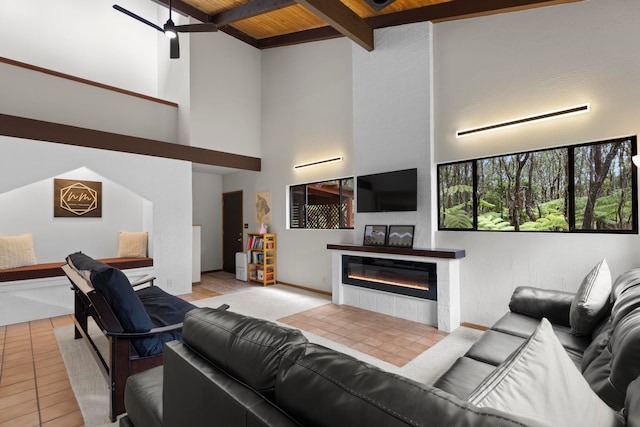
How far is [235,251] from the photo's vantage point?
7684mm

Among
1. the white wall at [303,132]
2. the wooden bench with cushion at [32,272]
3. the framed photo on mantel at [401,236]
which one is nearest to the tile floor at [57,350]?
the wooden bench with cushion at [32,272]

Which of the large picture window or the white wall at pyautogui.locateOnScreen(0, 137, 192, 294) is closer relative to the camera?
the white wall at pyautogui.locateOnScreen(0, 137, 192, 294)

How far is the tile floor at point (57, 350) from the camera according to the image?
2234mm

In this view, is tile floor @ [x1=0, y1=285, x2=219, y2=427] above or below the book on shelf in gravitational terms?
below

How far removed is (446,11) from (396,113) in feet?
4.52

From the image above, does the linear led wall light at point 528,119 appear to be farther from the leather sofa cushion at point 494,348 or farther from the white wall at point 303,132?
the leather sofa cushion at point 494,348

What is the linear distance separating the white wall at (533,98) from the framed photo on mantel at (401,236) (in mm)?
399

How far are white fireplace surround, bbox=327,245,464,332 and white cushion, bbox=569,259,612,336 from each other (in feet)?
5.18

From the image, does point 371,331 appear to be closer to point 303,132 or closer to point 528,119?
point 528,119

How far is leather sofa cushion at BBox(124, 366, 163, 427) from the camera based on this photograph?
1414 mm

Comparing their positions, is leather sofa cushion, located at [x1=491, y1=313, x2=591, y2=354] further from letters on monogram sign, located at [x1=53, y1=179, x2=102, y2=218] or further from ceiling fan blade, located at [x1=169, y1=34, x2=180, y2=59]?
letters on monogram sign, located at [x1=53, y1=179, x2=102, y2=218]

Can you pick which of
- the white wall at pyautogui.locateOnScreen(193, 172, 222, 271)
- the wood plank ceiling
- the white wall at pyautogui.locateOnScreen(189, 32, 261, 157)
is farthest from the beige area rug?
the wood plank ceiling

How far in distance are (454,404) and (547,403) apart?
0.29 metres

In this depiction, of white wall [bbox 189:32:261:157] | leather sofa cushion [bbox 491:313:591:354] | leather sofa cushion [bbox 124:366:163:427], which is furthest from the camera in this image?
white wall [bbox 189:32:261:157]
